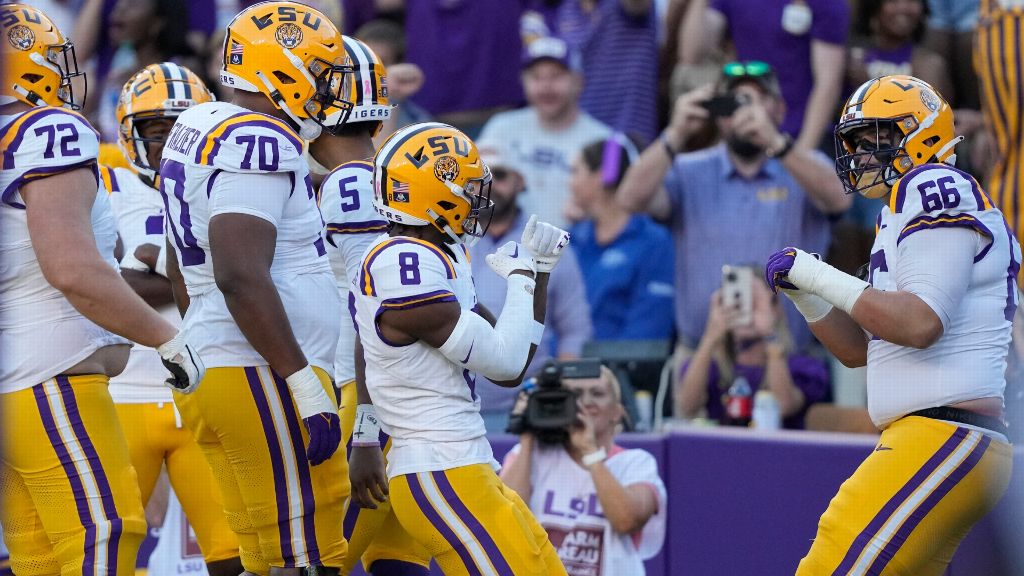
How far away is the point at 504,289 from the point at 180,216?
3.38 metres

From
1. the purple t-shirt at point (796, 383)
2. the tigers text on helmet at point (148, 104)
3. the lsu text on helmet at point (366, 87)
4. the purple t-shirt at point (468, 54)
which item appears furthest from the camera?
the purple t-shirt at point (468, 54)

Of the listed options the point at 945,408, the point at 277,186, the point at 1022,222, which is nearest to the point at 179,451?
the point at 277,186

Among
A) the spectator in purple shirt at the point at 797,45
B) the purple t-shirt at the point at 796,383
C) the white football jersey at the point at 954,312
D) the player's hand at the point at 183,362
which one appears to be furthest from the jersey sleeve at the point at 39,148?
the spectator in purple shirt at the point at 797,45

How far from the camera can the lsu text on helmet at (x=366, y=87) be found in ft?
15.1

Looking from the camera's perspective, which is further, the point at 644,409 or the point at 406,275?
the point at 644,409

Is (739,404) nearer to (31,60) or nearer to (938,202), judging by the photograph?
(938,202)

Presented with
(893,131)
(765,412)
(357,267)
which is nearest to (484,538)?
(357,267)

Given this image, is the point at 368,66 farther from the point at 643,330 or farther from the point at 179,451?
the point at 643,330

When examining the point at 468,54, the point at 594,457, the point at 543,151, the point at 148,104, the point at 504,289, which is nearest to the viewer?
the point at 148,104

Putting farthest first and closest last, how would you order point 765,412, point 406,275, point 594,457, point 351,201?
1. point 765,412
2. point 594,457
3. point 351,201
4. point 406,275

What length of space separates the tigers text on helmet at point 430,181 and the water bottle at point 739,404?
8.40ft

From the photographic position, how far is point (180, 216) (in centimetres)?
426

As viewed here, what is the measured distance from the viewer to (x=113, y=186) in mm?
5520

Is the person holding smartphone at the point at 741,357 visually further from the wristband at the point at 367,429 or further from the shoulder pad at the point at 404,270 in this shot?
the shoulder pad at the point at 404,270
